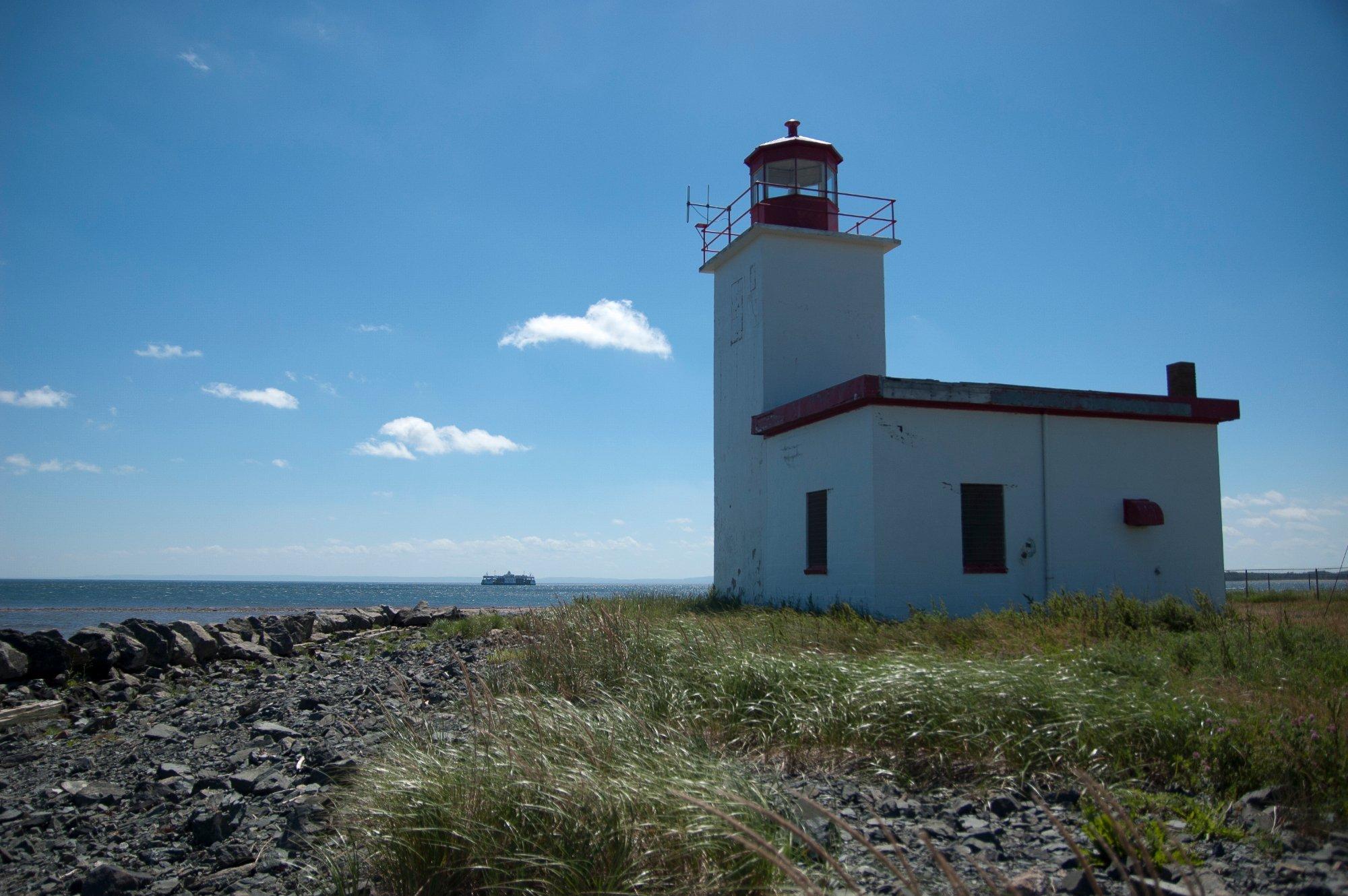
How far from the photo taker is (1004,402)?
1254 centimetres

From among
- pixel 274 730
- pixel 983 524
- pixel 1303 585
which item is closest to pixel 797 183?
pixel 983 524

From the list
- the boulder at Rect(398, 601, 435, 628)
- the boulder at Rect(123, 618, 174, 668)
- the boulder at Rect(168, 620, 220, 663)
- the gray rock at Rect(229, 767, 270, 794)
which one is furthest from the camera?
the boulder at Rect(398, 601, 435, 628)

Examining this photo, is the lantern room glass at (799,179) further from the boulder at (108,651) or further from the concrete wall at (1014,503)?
the boulder at (108,651)

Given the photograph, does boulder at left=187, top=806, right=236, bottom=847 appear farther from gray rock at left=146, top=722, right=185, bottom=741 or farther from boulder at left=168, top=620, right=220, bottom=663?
boulder at left=168, top=620, right=220, bottom=663

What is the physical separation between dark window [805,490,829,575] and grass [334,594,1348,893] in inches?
202

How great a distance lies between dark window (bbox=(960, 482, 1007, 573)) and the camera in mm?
12562

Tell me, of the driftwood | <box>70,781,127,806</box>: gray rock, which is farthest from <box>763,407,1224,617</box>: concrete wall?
the driftwood

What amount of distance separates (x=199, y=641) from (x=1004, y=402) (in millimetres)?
13899

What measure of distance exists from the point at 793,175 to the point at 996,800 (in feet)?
46.5

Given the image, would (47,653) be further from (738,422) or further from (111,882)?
(738,422)

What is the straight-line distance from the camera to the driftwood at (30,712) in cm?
1073

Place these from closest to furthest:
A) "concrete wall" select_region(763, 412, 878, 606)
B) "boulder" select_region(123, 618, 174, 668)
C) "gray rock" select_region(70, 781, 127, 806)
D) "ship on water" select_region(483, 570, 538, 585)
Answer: "gray rock" select_region(70, 781, 127, 806) → "concrete wall" select_region(763, 412, 878, 606) → "boulder" select_region(123, 618, 174, 668) → "ship on water" select_region(483, 570, 538, 585)

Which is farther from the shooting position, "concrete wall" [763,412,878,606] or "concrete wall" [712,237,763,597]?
"concrete wall" [712,237,763,597]

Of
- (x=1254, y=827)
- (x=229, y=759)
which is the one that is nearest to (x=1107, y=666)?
(x=1254, y=827)
